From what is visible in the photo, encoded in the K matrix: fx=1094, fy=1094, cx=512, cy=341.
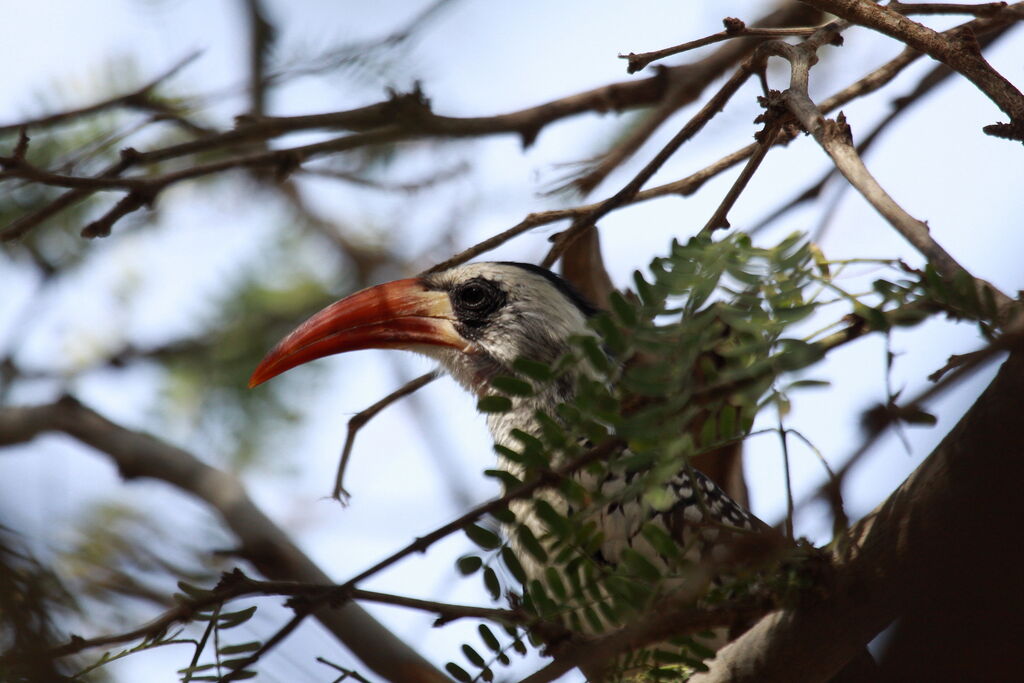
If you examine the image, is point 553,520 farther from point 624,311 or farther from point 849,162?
point 849,162

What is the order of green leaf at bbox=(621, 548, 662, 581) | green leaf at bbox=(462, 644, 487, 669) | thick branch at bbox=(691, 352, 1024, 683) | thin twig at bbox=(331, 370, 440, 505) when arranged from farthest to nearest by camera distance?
thin twig at bbox=(331, 370, 440, 505) < green leaf at bbox=(462, 644, 487, 669) < green leaf at bbox=(621, 548, 662, 581) < thick branch at bbox=(691, 352, 1024, 683)

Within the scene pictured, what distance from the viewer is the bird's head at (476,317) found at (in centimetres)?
349

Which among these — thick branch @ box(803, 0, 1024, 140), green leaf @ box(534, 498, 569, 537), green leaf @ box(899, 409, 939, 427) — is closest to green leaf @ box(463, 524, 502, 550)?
green leaf @ box(534, 498, 569, 537)

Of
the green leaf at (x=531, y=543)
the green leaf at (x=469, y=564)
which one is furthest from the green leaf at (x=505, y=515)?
the green leaf at (x=469, y=564)

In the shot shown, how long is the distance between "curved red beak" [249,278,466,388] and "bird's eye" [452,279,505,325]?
0.12 ft

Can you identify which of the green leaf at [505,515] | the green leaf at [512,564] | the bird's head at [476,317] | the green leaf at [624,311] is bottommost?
the green leaf at [512,564]

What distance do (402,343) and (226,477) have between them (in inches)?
27.6

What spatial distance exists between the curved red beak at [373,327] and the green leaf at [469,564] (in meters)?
1.66

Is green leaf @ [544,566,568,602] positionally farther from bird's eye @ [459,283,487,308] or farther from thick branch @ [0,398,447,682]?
bird's eye @ [459,283,487,308]

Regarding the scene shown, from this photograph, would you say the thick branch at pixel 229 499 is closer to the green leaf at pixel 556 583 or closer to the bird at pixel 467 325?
the bird at pixel 467 325

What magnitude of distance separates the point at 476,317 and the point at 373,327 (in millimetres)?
385

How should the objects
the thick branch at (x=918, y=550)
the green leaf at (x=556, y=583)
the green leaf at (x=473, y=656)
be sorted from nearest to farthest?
the thick branch at (x=918, y=550) → the green leaf at (x=556, y=583) → the green leaf at (x=473, y=656)

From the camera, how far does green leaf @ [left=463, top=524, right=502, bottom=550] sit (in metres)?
1.73

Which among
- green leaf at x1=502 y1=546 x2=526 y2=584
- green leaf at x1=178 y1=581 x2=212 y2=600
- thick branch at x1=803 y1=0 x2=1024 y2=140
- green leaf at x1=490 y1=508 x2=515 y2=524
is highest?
thick branch at x1=803 y1=0 x2=1024 y2=140
